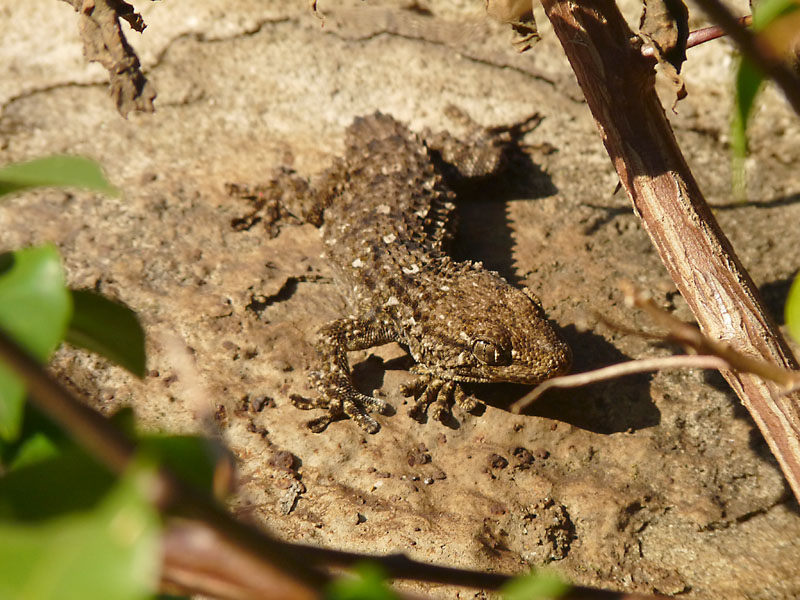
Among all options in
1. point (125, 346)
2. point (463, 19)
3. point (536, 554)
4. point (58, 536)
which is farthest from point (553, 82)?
point (58, 536)

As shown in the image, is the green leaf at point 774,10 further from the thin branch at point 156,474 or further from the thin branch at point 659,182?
the thin branch at point 659,182

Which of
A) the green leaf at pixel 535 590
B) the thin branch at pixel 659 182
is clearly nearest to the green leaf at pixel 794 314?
the green leaf at pixel 535 590

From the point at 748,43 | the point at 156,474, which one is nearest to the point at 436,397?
the point at 748,43

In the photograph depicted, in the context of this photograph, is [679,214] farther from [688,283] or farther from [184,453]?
[184,453]

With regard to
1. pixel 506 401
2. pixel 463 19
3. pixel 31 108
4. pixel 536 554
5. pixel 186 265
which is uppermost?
pixel 463 19

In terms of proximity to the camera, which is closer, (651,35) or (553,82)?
(651,35)

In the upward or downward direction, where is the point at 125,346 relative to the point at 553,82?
downward

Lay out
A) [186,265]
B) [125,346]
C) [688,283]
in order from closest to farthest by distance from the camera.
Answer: [125,346] < [688,283] < [186,265]

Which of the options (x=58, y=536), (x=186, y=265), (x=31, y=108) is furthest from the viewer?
(x=31, y=108)
